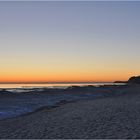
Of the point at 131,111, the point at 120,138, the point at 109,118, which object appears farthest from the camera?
the point at 131,111

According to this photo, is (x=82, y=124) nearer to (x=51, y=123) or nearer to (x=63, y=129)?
(x=63, y=129)

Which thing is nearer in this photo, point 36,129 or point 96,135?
point 96,135

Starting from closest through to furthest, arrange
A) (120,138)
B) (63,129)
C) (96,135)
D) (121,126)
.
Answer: (120,138), (96,135), (121,126), (63,129)

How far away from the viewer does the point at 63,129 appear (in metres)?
18.5

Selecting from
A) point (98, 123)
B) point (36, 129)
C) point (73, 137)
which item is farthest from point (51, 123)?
point (73, 137)

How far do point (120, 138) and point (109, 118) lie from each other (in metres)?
5.12

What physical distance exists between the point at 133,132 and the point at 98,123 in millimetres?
3458

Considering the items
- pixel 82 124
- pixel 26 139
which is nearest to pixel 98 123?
pixel 82 124

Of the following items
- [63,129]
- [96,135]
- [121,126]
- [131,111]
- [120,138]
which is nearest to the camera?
[120,138]

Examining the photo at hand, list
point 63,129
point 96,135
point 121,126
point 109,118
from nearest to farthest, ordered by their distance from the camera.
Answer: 1. point 96,135
2. point 121,126
3. point 63,129
4. point 109,118

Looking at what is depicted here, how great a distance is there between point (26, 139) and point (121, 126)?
4967 millimetres

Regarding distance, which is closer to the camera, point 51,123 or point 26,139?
point 26,139

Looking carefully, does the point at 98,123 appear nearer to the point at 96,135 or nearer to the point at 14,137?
the point at 96,135

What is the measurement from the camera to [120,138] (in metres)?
15.0
